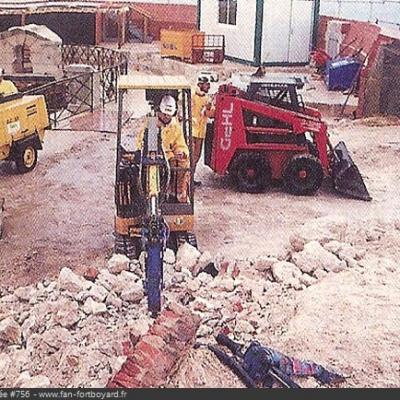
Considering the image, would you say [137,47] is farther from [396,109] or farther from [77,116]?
[396,109]

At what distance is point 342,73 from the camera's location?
12.5 m

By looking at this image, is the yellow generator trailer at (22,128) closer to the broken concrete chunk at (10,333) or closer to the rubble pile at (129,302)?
the rubble pile at (129,302)

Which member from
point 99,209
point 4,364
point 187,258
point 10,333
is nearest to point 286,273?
point 187,258

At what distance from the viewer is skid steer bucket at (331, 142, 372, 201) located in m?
7.58

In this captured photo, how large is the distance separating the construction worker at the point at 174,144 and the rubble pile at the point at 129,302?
2.02ft

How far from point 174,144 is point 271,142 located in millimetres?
2327

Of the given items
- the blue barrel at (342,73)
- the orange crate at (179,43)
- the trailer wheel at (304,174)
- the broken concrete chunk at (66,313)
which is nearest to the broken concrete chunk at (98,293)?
the broken concrete chunk at (66,313)

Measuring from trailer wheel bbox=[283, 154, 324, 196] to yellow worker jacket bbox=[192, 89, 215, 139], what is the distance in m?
0.96

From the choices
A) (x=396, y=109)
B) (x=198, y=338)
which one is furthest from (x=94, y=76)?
(x=198, y=338)

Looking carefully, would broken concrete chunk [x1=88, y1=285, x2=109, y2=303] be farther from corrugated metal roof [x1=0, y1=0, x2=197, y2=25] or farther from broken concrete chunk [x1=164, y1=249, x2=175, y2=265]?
corrugated metal roof [x1=0, y1=0, x2=197, y2=25]

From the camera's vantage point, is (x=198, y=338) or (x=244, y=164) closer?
(x=198, y=338)

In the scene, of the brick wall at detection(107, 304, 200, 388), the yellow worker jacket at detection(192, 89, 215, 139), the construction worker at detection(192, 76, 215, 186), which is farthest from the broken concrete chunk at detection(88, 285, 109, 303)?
the yellow worker jacket at detection(192, 89, 215, 139)

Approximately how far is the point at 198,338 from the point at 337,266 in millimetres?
1513

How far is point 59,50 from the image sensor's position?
1344cm
